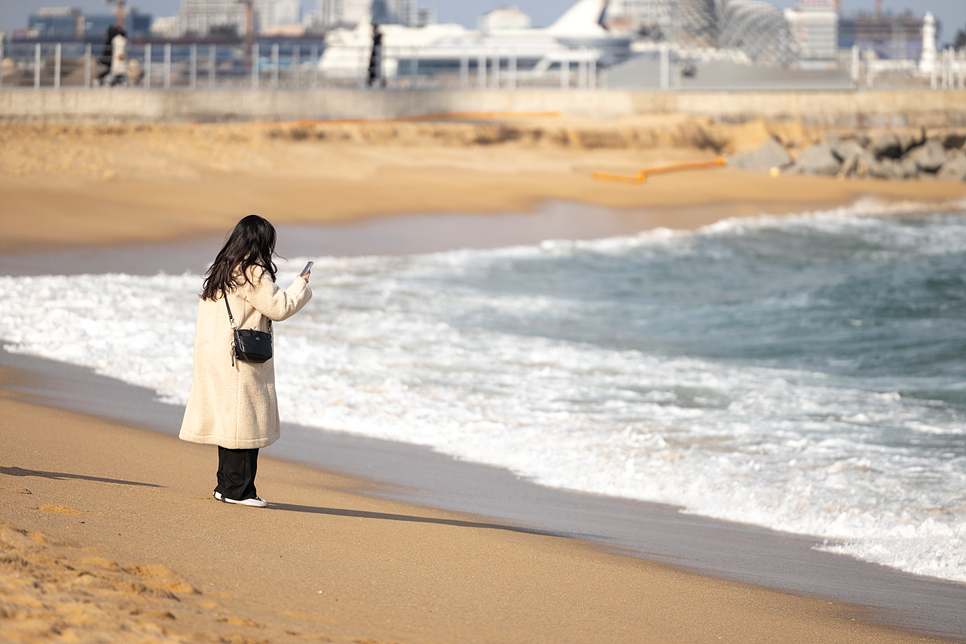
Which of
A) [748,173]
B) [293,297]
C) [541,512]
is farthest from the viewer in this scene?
[748,173]

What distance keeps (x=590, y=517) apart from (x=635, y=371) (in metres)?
4.34

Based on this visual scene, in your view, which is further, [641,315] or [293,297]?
[641,315]

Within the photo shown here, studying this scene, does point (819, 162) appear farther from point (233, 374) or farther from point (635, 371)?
point (233, 374)

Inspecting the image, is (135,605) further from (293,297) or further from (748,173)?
(748,173)

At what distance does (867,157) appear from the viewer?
97.7ft

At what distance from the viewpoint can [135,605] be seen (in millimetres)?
2846

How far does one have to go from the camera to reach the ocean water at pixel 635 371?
6.18 m

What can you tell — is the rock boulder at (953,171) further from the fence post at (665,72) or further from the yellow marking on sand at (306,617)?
the yellow marking on sand at (306,617)

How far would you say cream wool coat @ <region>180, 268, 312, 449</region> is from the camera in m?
4.14

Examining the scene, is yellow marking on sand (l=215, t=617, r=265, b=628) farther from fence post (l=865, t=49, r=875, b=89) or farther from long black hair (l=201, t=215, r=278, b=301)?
fence post (l=865, t=49, r=875, b=89)

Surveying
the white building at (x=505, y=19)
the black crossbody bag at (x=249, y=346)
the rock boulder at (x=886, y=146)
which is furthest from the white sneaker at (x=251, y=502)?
the white building at (x=505, y=19)

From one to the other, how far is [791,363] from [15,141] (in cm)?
1598

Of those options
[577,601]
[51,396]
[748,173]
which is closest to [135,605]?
[577,601]

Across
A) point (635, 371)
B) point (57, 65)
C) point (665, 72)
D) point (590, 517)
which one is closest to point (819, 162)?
point (665, 72)
